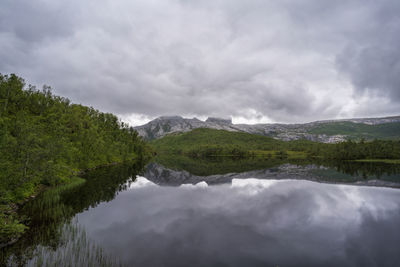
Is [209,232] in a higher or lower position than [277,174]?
higher

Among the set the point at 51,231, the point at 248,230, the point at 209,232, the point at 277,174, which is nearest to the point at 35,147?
the point at 51,231

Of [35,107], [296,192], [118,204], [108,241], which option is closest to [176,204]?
[118,204]

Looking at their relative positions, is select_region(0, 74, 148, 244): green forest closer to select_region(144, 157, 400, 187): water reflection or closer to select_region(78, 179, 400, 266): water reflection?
select_region(78, 179, 400, 266): water reflection

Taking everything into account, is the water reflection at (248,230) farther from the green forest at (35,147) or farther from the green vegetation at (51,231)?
the green forest at (35,147)

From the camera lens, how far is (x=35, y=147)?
1046 inches

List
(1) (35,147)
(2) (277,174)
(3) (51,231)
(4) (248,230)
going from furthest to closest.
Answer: (2) (277,174)
(1) (35,147)
(4) (248,230)
(3) (51,231)

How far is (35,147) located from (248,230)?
27.7 m

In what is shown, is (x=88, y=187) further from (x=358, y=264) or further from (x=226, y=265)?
(x=358, y=264)

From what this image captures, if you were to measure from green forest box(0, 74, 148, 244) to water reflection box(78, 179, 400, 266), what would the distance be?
Answer: 8.11 meters

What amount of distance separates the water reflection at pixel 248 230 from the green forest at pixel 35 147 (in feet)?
26.6

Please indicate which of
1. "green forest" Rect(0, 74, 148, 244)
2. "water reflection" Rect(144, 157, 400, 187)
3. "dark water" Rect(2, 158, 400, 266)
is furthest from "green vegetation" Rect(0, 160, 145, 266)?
"water reflection" Rect(144, 157, 400, 187)

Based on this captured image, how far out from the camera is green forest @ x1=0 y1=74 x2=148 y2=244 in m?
21.9

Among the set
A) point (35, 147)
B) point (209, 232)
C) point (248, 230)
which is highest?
point (35, 147)

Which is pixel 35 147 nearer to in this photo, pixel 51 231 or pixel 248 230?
pixel 51 231
